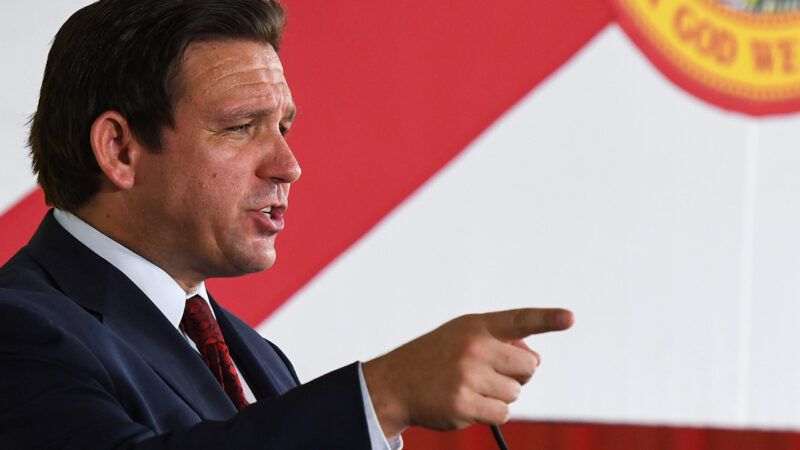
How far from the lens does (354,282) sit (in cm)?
262

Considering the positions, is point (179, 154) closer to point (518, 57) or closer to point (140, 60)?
point (140, 60)

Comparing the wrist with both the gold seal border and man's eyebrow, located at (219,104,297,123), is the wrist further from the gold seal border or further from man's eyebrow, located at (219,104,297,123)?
the gold seal border

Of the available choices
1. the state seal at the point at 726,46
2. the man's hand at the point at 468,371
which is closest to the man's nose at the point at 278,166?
the man's hand at the point at 468,371

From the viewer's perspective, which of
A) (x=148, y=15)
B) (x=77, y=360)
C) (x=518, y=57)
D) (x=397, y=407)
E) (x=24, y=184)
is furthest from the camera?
(x=518, y=57)

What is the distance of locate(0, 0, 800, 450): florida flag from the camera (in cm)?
261

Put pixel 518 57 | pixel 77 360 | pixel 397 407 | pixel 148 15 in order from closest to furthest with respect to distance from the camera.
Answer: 1. pixel 397 407
2. pixel 77 360
3. pixel 148 15
4. pixel 518 57

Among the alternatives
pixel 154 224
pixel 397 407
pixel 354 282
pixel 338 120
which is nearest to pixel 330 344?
pixel 354 282

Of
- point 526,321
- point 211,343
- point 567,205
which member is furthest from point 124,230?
point 567,205

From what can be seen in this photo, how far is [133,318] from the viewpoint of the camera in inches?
48.4

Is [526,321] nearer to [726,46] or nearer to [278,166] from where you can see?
[278,166]

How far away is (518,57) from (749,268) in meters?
0.74

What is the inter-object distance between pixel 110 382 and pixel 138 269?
0.88 feet

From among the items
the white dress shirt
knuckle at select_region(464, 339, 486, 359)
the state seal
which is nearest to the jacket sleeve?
knuckle at select_region(464, 339, 486, 359)

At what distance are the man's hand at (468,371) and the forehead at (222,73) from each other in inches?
21.0
